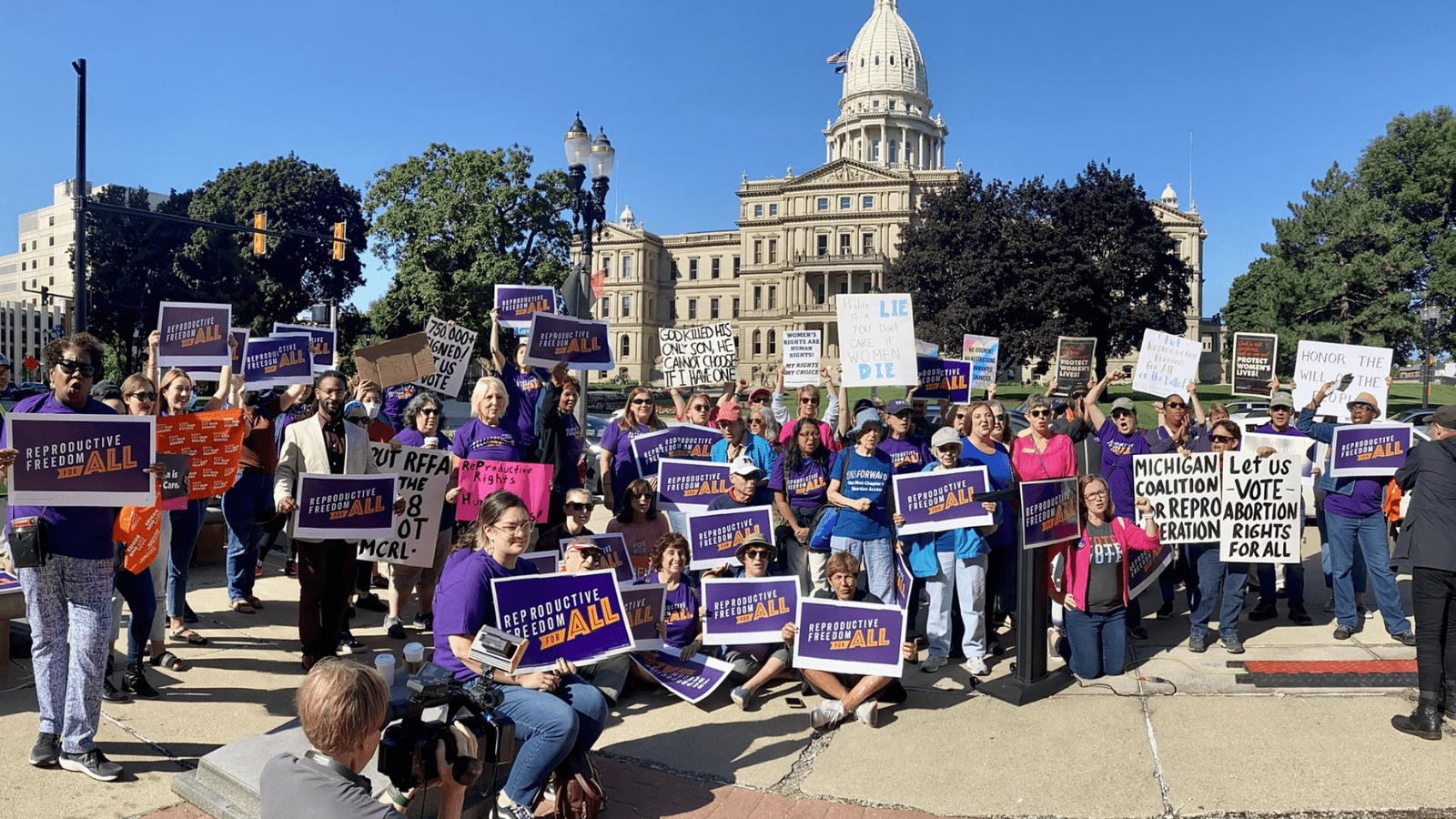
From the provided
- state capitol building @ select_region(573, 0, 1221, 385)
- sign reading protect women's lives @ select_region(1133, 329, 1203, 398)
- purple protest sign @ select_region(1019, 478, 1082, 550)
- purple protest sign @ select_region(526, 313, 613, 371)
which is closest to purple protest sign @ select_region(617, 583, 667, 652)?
purple protest sign @ select_region(1019, 478, 1082, 550)

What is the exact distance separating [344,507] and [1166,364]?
8.86 meters

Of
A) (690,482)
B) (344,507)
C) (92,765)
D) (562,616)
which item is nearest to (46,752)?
(92,765)

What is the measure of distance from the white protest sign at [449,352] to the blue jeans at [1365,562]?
828 cm

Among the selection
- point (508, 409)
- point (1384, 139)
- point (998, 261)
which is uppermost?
point (1384, 139)

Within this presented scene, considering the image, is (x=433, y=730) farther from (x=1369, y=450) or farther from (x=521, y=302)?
(x=521, y=302)

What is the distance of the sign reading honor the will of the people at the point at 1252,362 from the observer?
13.0 m

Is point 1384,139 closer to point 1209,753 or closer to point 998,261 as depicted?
point 998,261

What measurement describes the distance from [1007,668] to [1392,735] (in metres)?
2.38

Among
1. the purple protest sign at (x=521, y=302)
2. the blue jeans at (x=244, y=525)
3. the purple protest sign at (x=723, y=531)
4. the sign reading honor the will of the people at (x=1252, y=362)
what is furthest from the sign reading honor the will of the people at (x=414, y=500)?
the sign reading honor the will of the people at (x=1252, y=362)

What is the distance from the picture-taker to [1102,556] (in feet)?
23.3

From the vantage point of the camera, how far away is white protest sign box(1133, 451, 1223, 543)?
311 inches

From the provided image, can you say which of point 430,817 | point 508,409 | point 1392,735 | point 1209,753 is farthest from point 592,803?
point 1392,735

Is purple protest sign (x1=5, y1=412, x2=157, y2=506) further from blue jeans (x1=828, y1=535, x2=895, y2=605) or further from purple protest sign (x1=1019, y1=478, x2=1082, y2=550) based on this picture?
purple protest sign (x1=1019, y1=478, x2=1082, y2=550)

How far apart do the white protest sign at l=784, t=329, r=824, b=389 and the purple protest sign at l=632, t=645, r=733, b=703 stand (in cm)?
633
